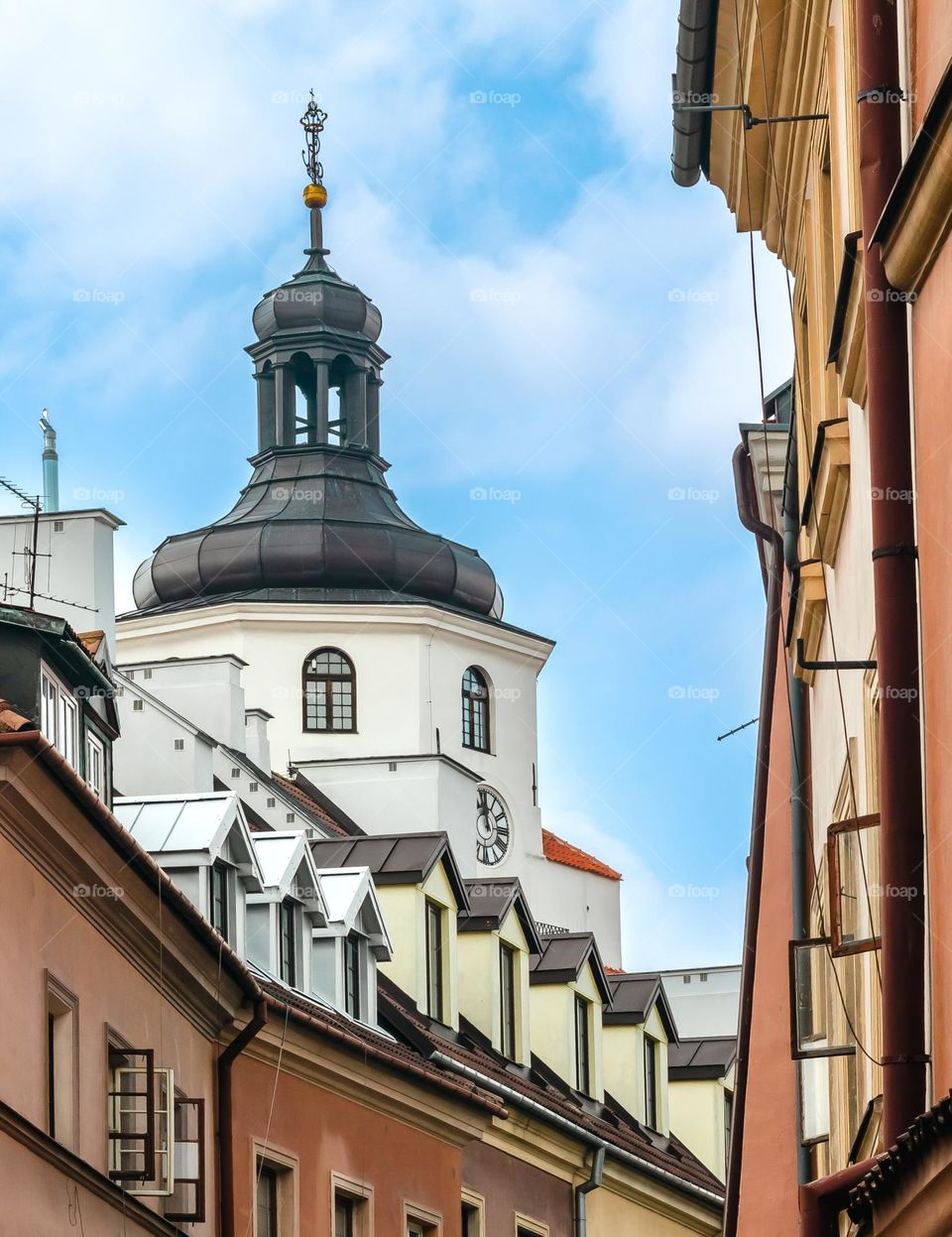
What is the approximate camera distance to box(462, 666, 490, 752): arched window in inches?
2186

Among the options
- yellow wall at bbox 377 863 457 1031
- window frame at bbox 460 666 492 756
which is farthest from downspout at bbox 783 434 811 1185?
window frame at bbox 460 666 492 756

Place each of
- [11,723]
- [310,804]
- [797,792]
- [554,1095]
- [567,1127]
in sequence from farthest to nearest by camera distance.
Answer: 1. [310,804]
2. [554,1095]
3. [567,1127]
4. [11,723]
5. [797,792]

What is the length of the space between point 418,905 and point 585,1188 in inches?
148

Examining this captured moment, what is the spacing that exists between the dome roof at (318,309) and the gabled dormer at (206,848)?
32631 millimetres

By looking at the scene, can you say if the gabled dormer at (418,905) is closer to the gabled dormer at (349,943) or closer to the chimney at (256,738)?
the gabled dormer at (349,943)

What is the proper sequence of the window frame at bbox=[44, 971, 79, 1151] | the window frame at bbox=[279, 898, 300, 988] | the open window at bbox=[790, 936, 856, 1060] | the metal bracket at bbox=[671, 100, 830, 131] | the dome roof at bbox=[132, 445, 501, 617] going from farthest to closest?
the dome roof at bbox=[132, 445, 501, 617] < the window frame at bbox=[279, 898, 300, 988] < the window frame at bbox=[44, 971, 79, 1151] < the metal bracket at bbox=[671, 100, 830, 131] < the open window at bbox=[790, 936, 856, 1060]

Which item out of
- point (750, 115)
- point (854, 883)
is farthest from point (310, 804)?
point (854, 883)

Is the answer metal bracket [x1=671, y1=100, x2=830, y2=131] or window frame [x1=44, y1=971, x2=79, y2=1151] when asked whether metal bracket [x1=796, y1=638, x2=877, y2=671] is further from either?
window frame [x1=44, y1=971, x2=79, y2=1151]

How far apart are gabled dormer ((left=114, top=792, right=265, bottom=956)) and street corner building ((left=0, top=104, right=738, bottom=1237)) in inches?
1.4

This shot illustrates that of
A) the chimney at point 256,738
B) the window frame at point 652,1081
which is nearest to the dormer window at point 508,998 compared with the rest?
the window frame at point 652,1081

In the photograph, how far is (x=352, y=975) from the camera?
2688cm

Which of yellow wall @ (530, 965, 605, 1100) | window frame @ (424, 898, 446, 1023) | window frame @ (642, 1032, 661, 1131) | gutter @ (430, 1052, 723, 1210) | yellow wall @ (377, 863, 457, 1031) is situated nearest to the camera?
gutter @ (430, 1052, 723, 1210)

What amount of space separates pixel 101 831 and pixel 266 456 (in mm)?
40373

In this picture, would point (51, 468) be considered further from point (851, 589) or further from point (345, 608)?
point (851, 589)
